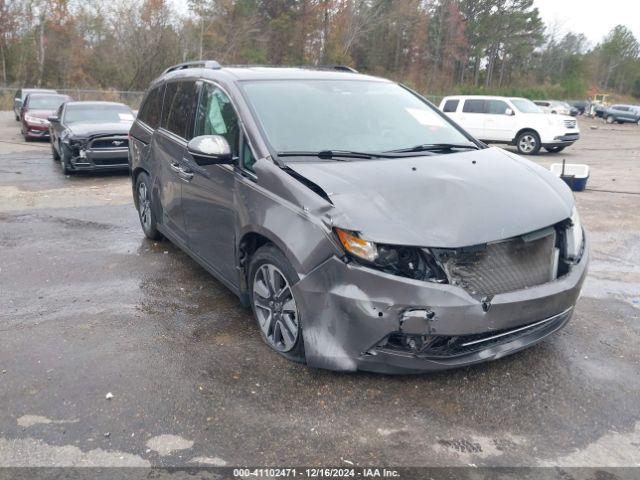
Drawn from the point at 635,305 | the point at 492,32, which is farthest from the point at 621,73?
the point at 635,305

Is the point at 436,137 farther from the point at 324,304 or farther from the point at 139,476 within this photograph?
the point at 139,476

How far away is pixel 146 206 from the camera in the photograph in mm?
6453

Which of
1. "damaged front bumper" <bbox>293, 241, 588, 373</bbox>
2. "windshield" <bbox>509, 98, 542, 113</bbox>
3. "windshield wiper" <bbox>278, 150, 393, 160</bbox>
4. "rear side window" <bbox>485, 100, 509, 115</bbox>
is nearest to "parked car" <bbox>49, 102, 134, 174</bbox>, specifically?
"windshield wiper" <bbox>278, 150, 393, 160</bbox>

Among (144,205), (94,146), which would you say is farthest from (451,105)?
(144,205)

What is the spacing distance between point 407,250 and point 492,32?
76200 millimetres

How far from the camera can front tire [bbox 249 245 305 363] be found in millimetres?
3512

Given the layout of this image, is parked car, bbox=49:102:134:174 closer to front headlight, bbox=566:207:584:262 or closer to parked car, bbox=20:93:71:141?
parked car, bbox=20:93:71:141

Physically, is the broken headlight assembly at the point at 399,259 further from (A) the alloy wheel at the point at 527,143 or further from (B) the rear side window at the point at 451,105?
(B) the rear side window at the point at 451,105

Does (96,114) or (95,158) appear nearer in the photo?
(95,158)

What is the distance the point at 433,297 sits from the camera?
9.78 ft

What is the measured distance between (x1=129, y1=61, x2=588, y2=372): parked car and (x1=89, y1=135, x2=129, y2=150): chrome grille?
711cm

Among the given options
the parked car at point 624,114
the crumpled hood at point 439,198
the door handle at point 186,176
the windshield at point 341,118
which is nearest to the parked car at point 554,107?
the parked car at point 624,114

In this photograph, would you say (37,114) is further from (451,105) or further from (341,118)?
(341,118)

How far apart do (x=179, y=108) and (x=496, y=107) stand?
1581 centimetres
